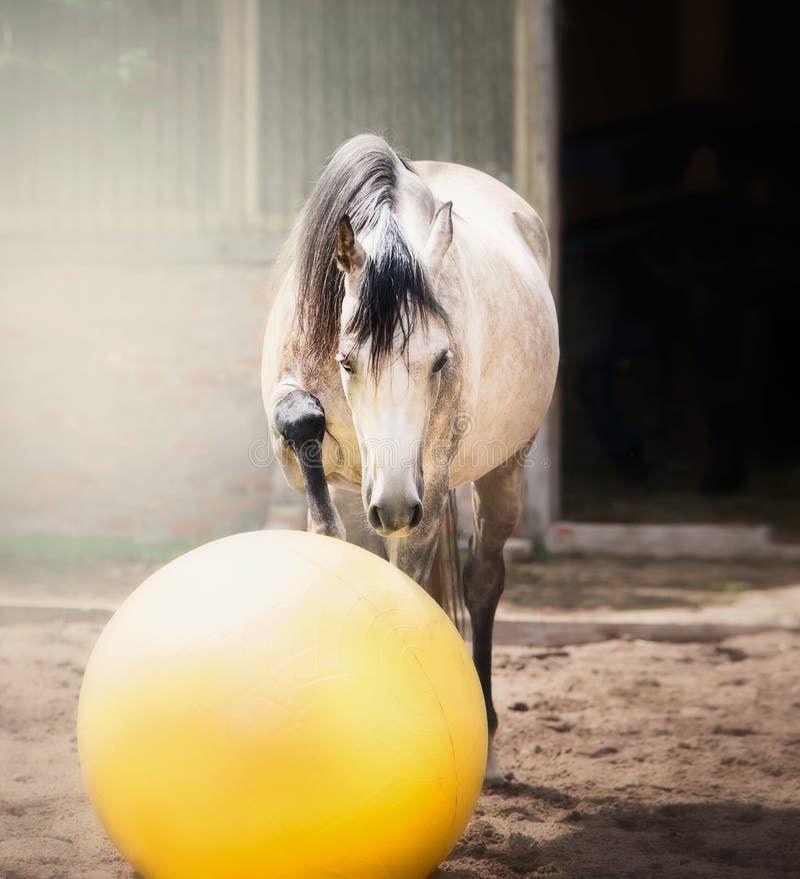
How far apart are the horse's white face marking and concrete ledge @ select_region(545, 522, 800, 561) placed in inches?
176

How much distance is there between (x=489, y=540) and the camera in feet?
13.4

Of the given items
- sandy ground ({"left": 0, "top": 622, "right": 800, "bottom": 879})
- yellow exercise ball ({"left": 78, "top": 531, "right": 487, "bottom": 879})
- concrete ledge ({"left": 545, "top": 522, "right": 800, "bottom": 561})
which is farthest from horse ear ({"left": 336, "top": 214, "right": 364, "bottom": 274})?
A: concrete ledge ({"left": 545, "top": 522, "right": 800, "bottom": 561})

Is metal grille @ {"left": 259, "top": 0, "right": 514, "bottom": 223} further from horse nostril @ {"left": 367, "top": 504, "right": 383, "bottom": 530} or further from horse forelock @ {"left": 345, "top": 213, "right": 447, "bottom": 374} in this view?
horse nostril @ {"left": 367, "top": 504, "right": 383, "bottom": 530}

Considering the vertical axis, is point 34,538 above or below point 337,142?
below

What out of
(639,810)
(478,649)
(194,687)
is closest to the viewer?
(194,687)

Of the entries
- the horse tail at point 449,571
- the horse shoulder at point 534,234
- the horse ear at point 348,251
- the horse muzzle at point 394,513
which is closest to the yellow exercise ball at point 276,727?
the horse muzzle at point 394,513

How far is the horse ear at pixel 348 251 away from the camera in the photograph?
2770 mm

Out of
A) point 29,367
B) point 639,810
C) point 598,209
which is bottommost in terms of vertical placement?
point 639,810

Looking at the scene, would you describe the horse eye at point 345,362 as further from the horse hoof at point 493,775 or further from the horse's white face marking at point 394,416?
the horse hoof at point 493,775

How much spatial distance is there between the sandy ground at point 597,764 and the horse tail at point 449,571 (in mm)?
555

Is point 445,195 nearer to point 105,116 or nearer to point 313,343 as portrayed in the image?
point 313,343

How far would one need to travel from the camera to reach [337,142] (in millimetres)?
7086

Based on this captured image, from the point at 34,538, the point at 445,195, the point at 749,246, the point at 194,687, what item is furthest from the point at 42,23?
the point at 749,246

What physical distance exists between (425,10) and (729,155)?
506cm
